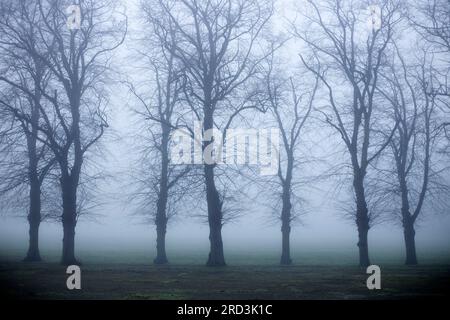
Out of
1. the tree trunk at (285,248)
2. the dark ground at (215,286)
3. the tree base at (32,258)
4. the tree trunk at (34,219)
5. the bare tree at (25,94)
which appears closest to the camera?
the dark ground at (215,286)

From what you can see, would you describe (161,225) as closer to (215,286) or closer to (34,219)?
(34,219)

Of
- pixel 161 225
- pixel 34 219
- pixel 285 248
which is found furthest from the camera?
pixel 161 225

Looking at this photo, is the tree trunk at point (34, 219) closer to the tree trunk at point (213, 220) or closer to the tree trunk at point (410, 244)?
the tree trunk at point (213, 220)

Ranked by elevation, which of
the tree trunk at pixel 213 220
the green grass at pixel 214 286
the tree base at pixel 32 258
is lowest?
the tree base at pixel 32 258

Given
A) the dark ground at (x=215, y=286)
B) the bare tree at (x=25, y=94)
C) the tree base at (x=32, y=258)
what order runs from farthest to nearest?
1. the tree base at (x=32, y=258)
2. the bare tree at (x=25, y=94)
3. the dark ground at (x=215, y=286)

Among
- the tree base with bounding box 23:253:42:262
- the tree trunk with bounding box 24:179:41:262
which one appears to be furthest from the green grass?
the tree trunk with bounding box 24:179:41:262

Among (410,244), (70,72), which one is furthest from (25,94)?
(410,244)

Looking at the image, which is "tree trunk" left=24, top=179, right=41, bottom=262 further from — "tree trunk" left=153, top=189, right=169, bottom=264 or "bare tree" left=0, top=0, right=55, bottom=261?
"tree trunk" left=153, top=189, right=169, bottom=264

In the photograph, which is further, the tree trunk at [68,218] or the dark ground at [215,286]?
the tree trunk at [68,218]

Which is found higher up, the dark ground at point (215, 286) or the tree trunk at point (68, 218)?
the tree trunk at point (68, 218)

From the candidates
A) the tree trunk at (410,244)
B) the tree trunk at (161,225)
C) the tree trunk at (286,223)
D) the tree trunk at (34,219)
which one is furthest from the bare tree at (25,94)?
the tree trunk at (410,244)

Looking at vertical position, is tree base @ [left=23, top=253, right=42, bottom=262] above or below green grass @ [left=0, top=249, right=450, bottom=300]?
below
